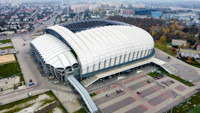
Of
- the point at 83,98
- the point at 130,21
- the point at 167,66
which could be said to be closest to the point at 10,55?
the point at 83,98

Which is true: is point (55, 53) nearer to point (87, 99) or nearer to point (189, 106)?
point (87, 99)

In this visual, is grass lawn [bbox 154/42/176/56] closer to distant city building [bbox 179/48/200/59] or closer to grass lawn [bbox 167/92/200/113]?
distant city building [bbox 179/48/200/59]

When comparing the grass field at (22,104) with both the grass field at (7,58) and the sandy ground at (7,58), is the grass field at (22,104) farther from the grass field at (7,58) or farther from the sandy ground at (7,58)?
the sandy ground at (7,58)

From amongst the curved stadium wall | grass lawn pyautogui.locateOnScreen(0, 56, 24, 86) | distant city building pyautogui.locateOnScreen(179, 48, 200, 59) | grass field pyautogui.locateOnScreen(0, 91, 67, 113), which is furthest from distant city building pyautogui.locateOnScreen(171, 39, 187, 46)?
grass lawn pyautogui.locateOnScreen(0, 56, 24, 86)

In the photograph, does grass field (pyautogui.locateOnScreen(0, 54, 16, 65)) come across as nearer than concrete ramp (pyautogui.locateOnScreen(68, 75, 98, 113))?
No

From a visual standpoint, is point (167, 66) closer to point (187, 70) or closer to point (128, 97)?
point (187, 70)

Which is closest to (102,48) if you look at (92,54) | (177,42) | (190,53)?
(92,54)
